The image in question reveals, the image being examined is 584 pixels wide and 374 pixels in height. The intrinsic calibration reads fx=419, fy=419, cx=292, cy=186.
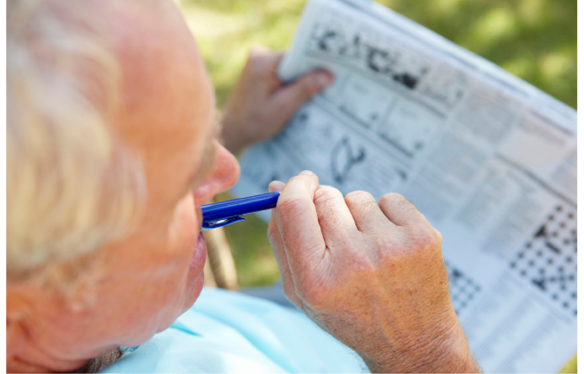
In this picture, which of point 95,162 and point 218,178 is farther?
point 218,178

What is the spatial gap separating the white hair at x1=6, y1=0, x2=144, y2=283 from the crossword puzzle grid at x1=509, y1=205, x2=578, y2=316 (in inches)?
38.1

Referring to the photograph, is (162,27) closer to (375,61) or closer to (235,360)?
(235,360)

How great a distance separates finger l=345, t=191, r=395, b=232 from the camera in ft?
2.36

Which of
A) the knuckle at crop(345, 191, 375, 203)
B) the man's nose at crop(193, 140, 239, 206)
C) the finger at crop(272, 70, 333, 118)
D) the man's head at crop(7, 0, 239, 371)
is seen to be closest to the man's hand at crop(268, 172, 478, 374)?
the knuckle at crop(345, 191, 375, 203)

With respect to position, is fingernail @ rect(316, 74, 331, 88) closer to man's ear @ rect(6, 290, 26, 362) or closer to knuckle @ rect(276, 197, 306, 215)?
knuckle @ rect(276, 197, 306, 215)

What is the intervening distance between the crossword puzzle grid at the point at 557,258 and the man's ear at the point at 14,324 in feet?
3.39

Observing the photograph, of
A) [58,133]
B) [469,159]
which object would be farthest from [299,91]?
[58,133]

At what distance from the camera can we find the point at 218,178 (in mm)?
638

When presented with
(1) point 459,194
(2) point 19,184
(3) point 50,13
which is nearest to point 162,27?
(3) point 50,13

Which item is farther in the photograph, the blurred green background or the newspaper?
the blurred green background

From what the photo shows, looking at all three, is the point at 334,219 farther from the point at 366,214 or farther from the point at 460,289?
the point at 460,289

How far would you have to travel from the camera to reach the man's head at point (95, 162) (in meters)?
0.36

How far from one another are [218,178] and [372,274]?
0.30m

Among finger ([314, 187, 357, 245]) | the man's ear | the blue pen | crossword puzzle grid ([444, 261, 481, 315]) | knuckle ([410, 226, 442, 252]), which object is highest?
knuckle ([410, 226, 442, 252])
